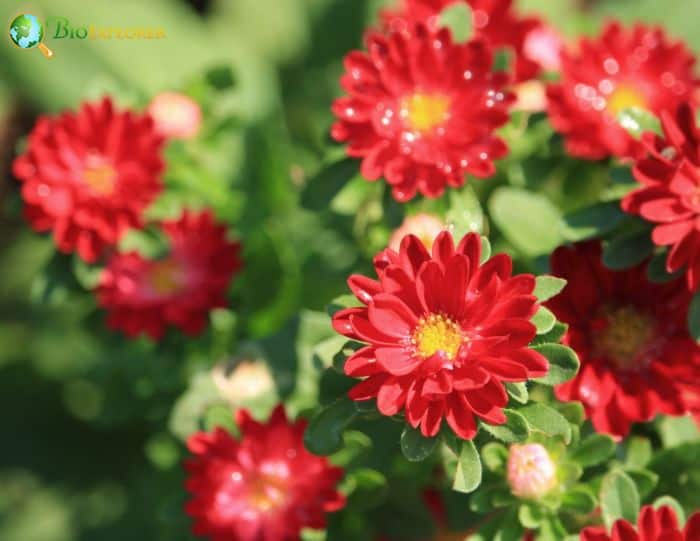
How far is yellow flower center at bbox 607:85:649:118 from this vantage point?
→ 1392 mm

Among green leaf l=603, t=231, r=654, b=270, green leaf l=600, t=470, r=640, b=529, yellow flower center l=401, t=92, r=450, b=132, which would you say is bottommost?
green leaf l=600, t=470, r=640, b=529

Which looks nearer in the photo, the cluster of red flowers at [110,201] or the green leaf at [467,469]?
the green leaf at [467,469]

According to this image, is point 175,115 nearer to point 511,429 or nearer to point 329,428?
point 329,428

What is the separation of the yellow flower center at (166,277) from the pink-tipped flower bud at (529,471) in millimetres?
632

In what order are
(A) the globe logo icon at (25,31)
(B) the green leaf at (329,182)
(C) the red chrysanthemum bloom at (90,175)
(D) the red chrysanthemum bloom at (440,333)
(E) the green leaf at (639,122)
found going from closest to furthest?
(D) the red chrysanthemum bloom at (440,333), (E) the green leaf at (639,122), (B) the green leaf at (329,182), (C) the red chrysanthemum bloom at (90,175), (A) the globe logo icon at (25,31)

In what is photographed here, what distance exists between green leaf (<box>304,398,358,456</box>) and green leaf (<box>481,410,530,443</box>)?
163mm

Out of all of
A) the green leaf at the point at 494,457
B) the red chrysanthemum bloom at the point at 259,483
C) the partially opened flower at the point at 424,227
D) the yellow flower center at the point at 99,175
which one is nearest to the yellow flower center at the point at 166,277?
the yellow flower center at the point at 99,175

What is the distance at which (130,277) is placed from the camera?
4.70 feet

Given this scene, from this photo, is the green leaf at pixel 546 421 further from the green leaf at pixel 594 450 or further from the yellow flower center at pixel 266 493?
the yellow flower center at pixel 266 493

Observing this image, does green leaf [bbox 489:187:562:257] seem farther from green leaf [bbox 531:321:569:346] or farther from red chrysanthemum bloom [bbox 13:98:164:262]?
red chrysanthemum bloom [bbox 13:98:164:262]

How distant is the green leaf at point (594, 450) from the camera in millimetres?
1084

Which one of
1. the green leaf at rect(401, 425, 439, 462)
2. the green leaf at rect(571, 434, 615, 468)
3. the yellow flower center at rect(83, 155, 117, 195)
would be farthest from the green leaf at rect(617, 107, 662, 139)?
the yellow flower center at rect(83, 155, 117, 195)

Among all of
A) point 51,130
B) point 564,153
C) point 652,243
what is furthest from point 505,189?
point 51,130

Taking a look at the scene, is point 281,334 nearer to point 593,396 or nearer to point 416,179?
point 416,179
